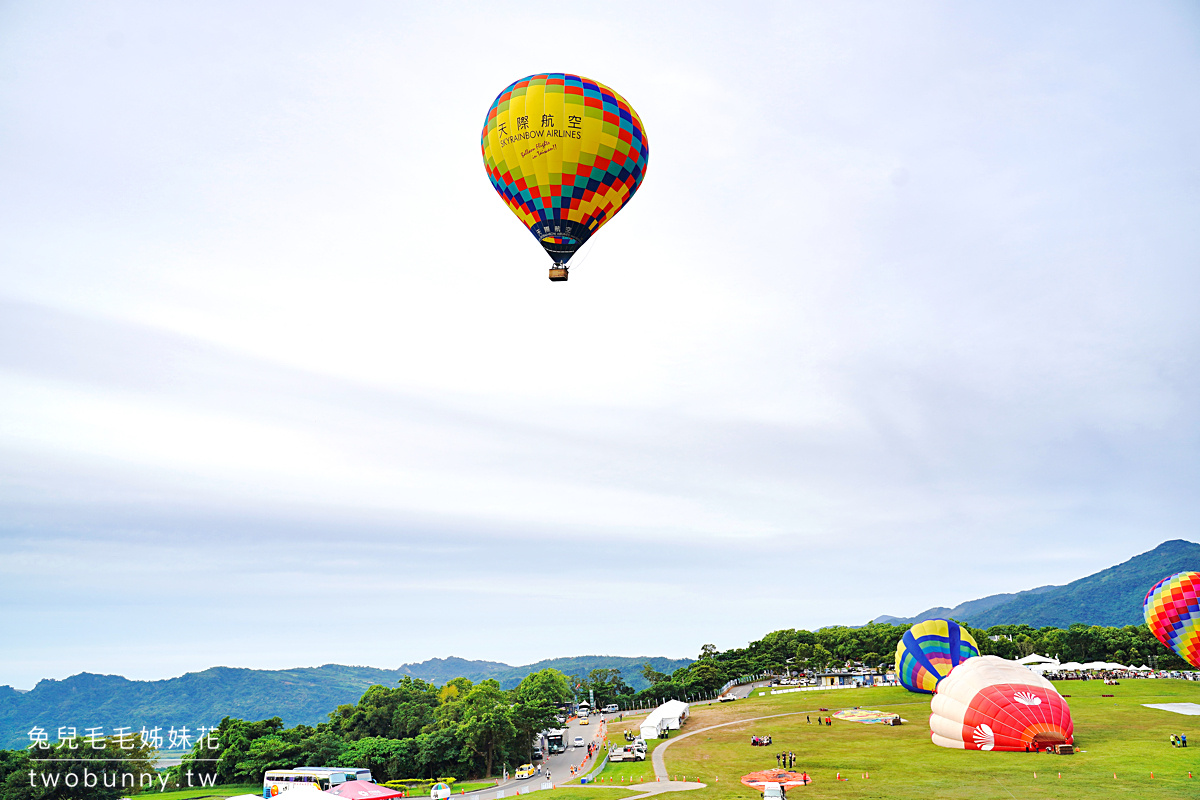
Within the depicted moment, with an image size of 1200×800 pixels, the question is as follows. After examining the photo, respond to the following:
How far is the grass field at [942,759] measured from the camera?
3170 centimetres

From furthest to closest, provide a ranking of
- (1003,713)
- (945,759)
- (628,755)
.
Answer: (628,755) → (1003,713) → (945,759)

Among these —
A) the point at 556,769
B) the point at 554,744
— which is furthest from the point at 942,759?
the point at 554,744

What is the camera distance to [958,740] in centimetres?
4122

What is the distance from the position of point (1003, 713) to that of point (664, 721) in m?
26.7

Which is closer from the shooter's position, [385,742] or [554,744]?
[385,742]

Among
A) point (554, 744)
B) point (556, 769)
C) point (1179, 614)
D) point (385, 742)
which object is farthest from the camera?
point (554, 744)

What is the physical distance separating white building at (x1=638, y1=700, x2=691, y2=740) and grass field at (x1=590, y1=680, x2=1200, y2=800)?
1663 millimetres

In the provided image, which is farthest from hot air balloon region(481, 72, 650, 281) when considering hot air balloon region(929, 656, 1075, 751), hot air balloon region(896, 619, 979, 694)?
hot air balloon region(896, 619, 979, 694)

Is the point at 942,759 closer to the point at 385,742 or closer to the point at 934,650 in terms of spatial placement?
the point at 934,650

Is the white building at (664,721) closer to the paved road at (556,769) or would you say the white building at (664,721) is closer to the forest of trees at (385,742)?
the paved road at (556,769)

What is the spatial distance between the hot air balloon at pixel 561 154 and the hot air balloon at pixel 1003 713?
3164cm

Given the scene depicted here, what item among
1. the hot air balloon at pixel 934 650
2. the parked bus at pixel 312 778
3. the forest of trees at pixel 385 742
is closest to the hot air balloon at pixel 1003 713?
the hot air balloon at pixel 934 650

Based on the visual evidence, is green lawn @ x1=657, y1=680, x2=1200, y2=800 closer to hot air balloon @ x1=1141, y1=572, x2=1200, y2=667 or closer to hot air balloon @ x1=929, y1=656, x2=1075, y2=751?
hot air balloon @ x1=929, y1=656, x2=1075, y2=751

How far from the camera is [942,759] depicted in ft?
127
